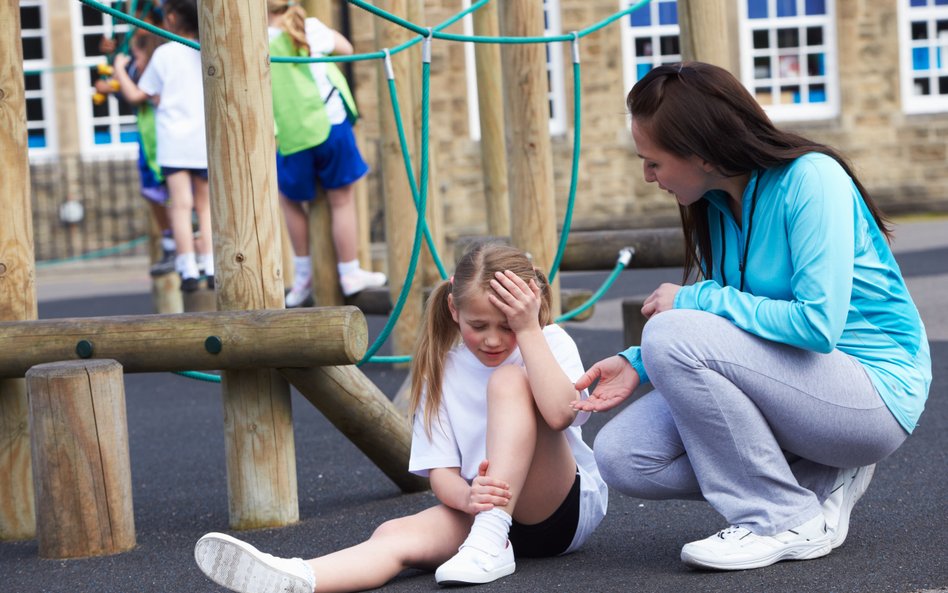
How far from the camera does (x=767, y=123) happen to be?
2.78 metres

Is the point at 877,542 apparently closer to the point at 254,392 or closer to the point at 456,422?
the point at 456,422

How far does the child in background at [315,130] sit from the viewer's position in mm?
6035

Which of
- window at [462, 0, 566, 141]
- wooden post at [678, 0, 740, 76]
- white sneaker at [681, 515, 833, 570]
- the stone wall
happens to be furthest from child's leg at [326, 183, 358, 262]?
window at [462, 0, 566, 141]

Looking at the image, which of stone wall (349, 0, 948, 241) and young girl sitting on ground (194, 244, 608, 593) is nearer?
young girl sitting on ground (194, 244, 608, 593)

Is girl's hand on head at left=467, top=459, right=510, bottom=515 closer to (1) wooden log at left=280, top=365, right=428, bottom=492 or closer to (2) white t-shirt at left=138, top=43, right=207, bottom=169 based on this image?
(1) wooden log at left=280, top=365, right=428, bottom=492

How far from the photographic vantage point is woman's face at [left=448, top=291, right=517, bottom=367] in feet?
9.51

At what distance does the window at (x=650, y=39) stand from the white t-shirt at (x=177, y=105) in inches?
411

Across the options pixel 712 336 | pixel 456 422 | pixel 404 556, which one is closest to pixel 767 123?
pixel 712 336

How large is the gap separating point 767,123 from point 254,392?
1483 millimetres

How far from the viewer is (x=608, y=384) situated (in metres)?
2.85

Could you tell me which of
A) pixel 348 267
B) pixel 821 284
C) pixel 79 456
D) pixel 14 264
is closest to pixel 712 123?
pixel 821 284

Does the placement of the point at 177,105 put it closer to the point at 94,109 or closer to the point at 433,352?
the point at 433,352

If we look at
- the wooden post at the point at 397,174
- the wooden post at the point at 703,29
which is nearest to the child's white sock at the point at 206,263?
the wooden post at the point at 397,174

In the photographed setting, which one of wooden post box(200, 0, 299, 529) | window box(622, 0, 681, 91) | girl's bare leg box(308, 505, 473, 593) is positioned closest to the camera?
girl's bare leg box(308, 505, 473, 593)
